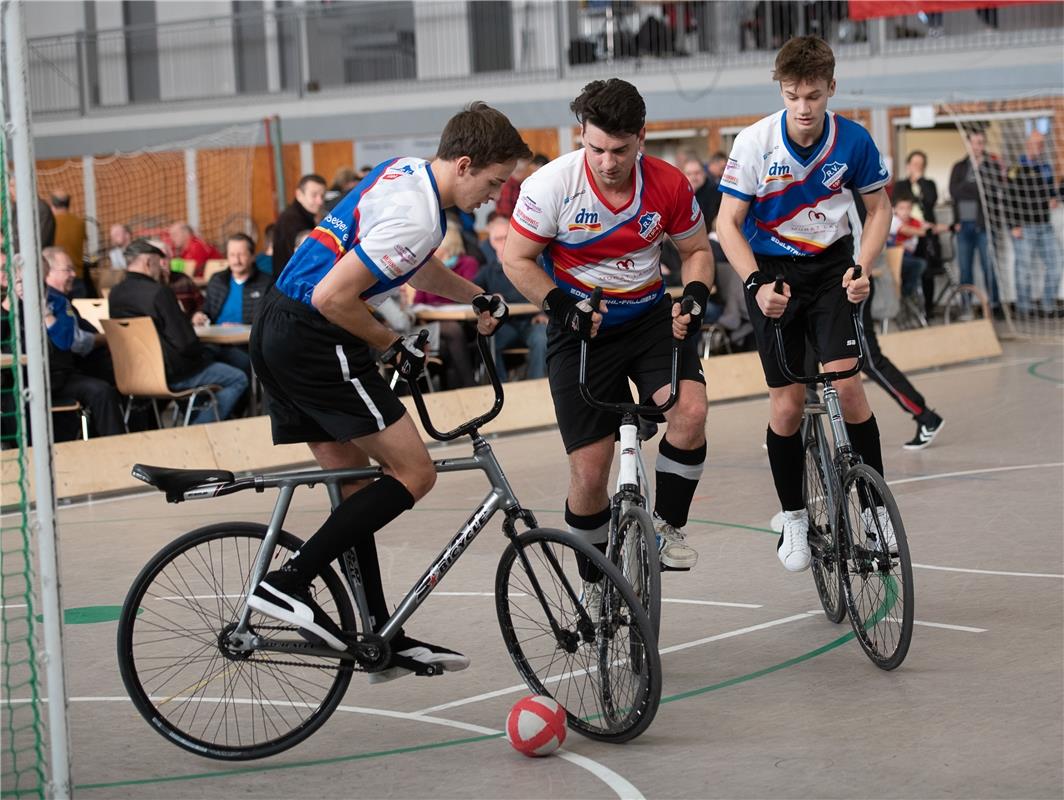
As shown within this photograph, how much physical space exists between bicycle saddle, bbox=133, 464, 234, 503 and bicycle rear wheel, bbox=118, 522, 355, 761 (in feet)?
0.41

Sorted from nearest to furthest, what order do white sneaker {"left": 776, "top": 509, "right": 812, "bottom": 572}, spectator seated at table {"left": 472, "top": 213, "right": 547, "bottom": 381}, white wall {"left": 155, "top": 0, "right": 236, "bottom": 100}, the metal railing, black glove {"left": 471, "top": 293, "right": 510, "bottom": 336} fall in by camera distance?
black glove {"left": 471, "top": 293, "right": 510, "bottom": 336}
white sneaker {"left": 776, "top": 509, "right": 812, "bottom": 572}
spectator seated at table {"left": 472, "top": 213, "right": 547, "bottom": 381}
the metal railing
white wall {"left": 155, "top": 0, "right": 236, "bottom": 100}

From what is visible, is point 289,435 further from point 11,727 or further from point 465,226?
point 465,226

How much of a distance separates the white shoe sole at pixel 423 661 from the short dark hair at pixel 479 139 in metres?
1.40

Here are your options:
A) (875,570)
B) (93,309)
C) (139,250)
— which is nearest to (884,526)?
(875,570)

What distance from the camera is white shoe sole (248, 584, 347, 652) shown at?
13.6ft

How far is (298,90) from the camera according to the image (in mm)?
26047

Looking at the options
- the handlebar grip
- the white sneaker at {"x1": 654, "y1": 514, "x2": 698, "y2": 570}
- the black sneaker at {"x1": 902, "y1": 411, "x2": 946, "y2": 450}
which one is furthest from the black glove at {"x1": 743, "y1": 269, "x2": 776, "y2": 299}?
the black sneaker at {"x1": 902, "y1": 411, "x2": 946, "y2": 450}

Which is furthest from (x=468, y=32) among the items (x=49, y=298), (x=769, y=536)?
(x=769, y=536)

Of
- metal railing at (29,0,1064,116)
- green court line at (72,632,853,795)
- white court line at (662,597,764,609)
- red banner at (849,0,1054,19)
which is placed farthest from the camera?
metal railing at (29,0,1064,116)

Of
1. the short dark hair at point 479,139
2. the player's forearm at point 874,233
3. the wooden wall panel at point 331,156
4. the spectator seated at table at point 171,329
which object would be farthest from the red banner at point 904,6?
the short dark hair at point 479,139

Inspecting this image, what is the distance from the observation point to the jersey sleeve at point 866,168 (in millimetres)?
5465

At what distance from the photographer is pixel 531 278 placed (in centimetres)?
486

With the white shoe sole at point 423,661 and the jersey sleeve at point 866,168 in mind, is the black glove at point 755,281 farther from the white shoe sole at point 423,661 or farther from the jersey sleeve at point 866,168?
the white shoe sole at point 423,661

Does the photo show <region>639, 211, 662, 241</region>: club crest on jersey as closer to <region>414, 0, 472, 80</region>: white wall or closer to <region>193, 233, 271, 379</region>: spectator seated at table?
<region>193, 233, 271, 379</region>: spectator seated at table
